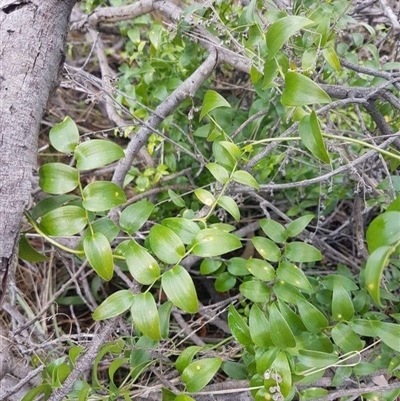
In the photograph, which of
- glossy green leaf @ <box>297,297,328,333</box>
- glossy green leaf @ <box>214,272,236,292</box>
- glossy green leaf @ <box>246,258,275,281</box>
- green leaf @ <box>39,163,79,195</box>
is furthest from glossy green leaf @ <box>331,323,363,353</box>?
Result: green leaf @ <box>39,163,79,195</box>

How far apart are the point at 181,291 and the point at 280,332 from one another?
17 centimetres

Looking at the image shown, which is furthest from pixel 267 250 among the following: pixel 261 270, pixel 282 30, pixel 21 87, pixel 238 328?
pixel 21 87

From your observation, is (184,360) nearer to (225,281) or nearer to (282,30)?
(225,281)

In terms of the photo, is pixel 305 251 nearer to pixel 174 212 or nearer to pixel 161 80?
pixel 174 212

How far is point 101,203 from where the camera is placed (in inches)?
24.6

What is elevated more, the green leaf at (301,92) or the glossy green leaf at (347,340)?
the green leaf at (301,92)

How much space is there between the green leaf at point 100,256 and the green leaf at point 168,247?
65 millimetres

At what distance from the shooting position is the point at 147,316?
0.60 m

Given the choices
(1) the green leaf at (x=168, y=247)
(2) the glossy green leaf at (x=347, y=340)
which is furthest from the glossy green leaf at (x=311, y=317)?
(1) the green leaf at (x=168, y=247)

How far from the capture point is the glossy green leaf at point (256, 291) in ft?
2.36

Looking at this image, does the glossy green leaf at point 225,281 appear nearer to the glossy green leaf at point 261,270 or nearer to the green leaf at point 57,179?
the glossy green leaf at point 261,270

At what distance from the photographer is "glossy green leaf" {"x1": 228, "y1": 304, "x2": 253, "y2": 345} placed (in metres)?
0.70

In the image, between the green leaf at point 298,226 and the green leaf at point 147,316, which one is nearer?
the green leaf at point 147,316

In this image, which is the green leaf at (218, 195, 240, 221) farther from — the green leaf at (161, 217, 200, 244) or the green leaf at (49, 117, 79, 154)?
the green leaf at (49, 117, 79, 154)
